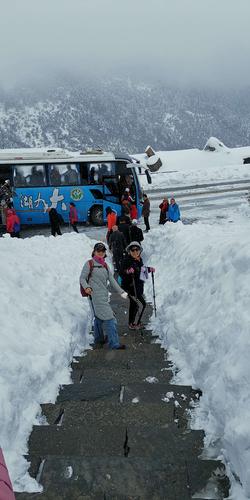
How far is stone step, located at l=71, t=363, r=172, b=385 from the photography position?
5.60m

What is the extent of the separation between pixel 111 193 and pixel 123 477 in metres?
17.0

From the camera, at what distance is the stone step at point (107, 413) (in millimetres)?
4406

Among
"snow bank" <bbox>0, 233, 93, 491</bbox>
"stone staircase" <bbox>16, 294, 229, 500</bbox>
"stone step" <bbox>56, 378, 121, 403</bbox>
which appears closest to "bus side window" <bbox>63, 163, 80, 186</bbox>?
"snow bank" <bbox>0, 233, 93, 491</bbox>

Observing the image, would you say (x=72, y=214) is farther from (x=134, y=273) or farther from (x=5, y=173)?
(x=134, y=273)

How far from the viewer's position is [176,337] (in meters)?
6.74

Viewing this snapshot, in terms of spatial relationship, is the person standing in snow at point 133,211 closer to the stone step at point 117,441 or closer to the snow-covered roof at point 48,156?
the snow-covered roof at point 48,156

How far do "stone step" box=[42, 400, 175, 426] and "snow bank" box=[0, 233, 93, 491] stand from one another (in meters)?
0.24

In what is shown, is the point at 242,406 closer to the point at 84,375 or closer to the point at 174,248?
the point at 84,375

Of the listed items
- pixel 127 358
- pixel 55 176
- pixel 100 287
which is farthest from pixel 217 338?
pixel 55 176

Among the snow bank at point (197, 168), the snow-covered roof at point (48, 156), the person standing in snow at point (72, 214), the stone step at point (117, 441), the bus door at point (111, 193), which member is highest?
the snow bank at point (197, 168)

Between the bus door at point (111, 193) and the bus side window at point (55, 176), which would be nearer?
the bus side window at point (55, 176)

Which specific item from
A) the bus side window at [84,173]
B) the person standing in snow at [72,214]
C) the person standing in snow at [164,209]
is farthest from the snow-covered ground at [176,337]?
the bus side window at [84,173]

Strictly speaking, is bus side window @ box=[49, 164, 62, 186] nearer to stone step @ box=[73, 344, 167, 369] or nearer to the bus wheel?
the bus wheel

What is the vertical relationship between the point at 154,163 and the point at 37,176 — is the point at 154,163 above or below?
above
